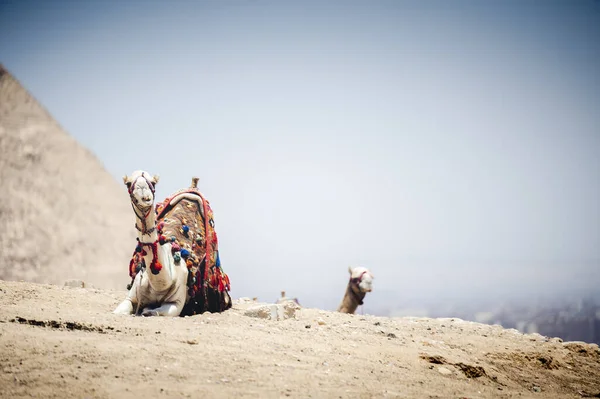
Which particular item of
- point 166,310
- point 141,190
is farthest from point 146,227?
point 166,310

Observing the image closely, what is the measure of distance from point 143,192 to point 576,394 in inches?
222

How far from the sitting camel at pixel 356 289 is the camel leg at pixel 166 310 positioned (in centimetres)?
653

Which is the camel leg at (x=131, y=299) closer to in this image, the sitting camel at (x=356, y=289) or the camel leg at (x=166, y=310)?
the camel leg at (x=166, y=310)

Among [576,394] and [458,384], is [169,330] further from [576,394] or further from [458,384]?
[576,394]

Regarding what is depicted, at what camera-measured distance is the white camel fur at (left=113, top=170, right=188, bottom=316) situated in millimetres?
6434

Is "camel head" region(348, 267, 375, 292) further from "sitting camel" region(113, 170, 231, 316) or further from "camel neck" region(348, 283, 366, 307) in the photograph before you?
"sitting camel" region(113, 170, 231, 316)

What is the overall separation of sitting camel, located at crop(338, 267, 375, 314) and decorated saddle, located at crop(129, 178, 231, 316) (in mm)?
5048

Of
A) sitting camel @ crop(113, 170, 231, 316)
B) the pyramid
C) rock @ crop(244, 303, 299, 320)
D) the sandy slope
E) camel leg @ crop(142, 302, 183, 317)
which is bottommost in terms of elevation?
the sandy slope

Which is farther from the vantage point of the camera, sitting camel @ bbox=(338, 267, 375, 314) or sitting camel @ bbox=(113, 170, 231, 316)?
sitting camel @ bbox=(338, 267, 375, 314)

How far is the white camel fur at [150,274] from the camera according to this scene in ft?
21.1

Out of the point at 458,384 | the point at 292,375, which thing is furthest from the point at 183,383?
the point at 458,384

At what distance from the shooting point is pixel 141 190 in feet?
20.9

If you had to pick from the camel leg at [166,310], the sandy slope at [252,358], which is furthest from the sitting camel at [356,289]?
the camel leg at [166,310]

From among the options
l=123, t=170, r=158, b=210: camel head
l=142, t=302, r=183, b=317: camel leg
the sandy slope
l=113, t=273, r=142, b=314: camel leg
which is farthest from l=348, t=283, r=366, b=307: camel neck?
l=123, t=170, r=158, b=210: camel head
